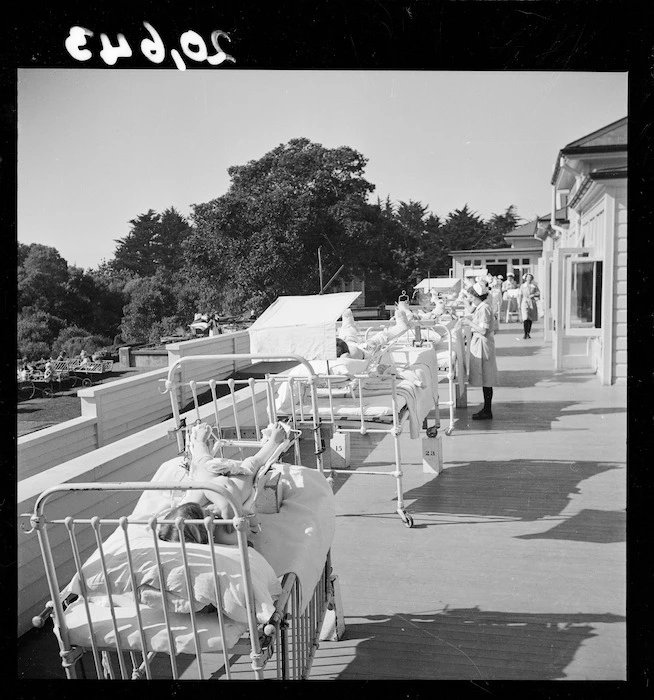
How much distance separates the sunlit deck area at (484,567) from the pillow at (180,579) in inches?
34.1

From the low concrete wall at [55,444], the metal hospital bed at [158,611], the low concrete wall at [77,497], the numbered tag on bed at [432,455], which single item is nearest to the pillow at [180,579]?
the metal hospital bed at [158,611]

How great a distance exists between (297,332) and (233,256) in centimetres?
317

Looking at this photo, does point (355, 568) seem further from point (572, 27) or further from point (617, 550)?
point (572, 27)

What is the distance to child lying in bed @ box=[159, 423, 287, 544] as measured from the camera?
2.62m

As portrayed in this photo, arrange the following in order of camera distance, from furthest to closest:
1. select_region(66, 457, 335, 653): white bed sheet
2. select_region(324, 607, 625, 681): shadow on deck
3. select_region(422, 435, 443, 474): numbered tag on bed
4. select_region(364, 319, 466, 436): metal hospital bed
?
select_region(364, 319, 466, 436): metal hospital bed, select_region(422, 435, 443, 474): numbered tag on bed, select_region(324, 607, 625, 681): shadow on deck, select_region(66, 457, 335, 653): white bed sheet

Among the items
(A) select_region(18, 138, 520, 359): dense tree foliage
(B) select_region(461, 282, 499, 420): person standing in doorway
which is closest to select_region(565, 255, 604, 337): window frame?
(A) select_region(18, 138, 520, 359): dense tree foliage

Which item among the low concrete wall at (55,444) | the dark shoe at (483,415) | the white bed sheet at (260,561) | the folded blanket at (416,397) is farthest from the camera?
the dark shoe at (483,415)

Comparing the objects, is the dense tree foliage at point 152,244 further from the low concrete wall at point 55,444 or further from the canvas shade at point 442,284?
the canvas shade at point 442,284

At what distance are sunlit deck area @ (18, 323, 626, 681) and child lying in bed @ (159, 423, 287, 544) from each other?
2.80ft

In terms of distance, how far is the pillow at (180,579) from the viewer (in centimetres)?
241

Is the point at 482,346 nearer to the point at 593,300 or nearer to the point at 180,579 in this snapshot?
the point at 593,300

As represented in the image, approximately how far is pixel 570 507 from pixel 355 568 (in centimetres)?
188

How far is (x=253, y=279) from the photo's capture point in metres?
8.78

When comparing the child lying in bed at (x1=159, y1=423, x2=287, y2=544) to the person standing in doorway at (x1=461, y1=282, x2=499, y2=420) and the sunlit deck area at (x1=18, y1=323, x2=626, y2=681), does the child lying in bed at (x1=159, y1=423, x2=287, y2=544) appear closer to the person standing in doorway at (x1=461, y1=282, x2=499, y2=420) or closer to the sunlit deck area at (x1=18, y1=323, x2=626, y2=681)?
the sunlit deck area at (x1=18, y1=323, x2=626, y2=681)
